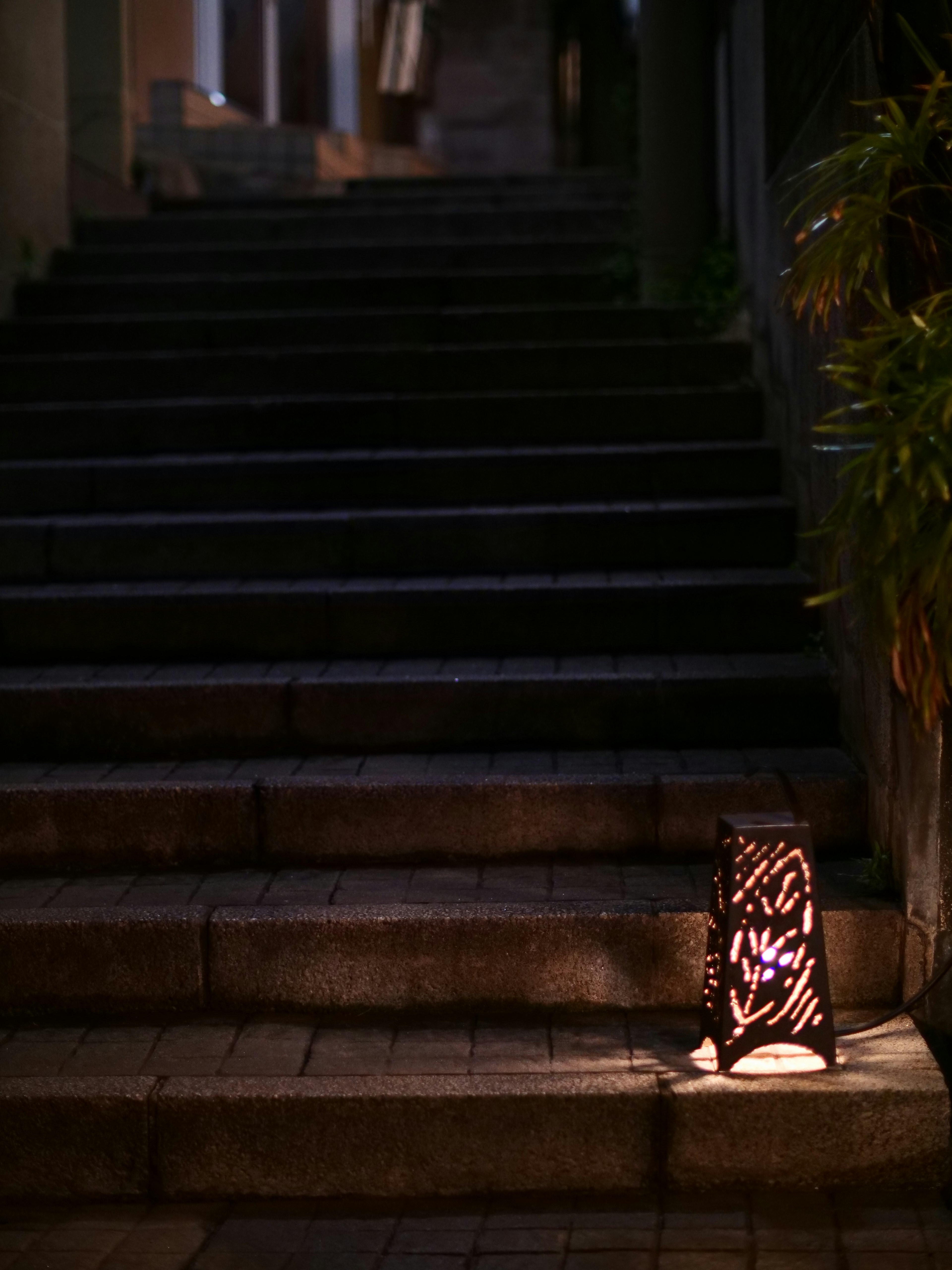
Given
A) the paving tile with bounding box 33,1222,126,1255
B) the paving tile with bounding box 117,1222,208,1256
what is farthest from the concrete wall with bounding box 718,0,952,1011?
the paving tile with bounding box 33,1222,126,1255

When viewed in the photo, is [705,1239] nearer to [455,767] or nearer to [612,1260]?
[612,1260]

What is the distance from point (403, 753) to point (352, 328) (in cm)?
326

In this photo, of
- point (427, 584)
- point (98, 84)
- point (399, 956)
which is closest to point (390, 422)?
point (427, 584)

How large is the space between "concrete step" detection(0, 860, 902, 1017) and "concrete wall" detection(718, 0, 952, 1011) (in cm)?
19

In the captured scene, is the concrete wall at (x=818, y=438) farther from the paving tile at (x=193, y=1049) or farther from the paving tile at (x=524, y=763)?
the paving tile at (x=193, y=1049)

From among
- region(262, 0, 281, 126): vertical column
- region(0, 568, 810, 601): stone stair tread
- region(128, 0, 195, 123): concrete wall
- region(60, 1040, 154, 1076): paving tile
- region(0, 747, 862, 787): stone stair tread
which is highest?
region(262, 0, 281, 126): vertical column

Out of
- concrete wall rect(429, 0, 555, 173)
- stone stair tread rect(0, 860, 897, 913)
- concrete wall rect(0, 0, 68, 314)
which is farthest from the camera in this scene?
concrete wall rect(429, 0, 555, 173)

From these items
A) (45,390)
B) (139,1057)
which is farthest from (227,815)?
(45,390)

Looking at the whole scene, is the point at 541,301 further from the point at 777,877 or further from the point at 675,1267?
the point at 675,1267

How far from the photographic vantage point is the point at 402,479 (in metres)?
6.73

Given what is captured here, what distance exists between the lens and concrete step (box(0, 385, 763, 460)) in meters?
7.09

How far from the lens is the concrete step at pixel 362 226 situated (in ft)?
30.8

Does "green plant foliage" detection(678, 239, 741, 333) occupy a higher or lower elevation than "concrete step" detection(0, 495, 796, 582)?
higher

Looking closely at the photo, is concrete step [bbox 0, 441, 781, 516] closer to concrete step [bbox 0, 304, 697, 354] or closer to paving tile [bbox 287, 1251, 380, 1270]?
concrete step [bbox 0, 304, 697, 354]
